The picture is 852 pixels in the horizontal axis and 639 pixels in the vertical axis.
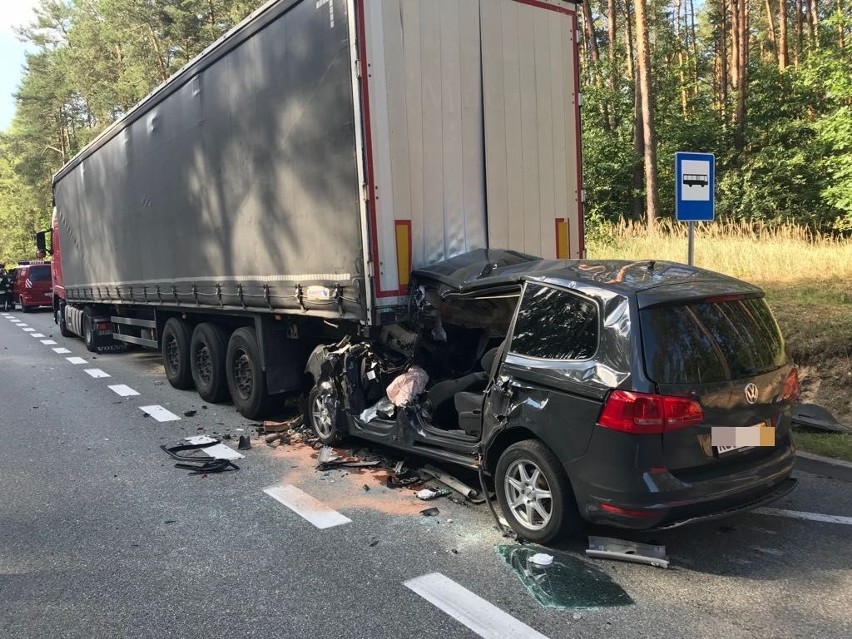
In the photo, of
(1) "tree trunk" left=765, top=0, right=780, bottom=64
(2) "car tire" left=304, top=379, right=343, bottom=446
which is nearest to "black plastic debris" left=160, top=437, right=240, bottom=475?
(2) "car tire" left=304, top=379, right=343, bottom=446

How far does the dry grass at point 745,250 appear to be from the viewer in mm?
10586

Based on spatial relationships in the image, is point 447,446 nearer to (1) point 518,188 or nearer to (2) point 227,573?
(2) point 227,573

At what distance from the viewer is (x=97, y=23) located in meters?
38.1

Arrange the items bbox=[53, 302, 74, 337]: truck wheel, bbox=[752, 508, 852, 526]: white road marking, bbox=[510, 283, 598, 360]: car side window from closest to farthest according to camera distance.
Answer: bbox=[510, 283, 598, 360]: car side window → bbox=[752, 508, 852, 526]: white road marking → bbox=[53, 302, 74, 337]: truck wheel

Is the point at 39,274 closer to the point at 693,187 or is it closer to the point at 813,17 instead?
the point at 693,187

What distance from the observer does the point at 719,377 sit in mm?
3500

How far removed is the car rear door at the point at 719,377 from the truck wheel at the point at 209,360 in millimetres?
5738

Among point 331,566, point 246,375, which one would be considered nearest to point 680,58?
point 246,375

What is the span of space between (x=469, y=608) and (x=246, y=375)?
188 inches

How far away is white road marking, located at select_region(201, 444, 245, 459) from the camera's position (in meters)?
6.02

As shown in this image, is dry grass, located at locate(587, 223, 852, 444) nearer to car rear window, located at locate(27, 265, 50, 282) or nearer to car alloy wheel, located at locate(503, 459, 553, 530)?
car alloy wheel, located at locate(503, 459, 553, 530)

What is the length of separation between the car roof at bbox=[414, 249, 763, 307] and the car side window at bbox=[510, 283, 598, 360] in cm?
10

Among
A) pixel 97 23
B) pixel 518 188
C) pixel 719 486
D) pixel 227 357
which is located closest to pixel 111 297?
pixel 227 357

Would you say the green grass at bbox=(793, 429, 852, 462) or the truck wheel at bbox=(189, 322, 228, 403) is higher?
the truck wheel at bbox=(189, 322, 228, 403)
